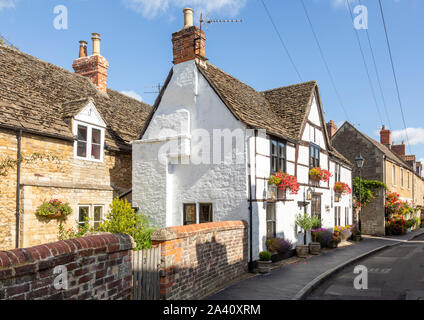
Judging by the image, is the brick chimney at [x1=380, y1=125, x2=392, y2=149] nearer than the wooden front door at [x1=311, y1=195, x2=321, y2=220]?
No

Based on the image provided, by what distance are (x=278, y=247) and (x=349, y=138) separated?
20404 millimetres

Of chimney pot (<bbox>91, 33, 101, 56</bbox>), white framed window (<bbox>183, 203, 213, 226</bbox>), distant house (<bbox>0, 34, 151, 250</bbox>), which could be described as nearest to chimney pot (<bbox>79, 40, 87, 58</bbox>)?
chimney pot (<bbox>91, 33, 101, 56</bbox>)

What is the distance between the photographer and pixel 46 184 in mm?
12328

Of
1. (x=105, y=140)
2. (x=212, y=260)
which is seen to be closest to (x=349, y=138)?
(x=105, y=140)

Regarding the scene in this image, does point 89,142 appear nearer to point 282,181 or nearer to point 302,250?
point 282,181

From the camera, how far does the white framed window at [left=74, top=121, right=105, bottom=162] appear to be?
14.2 m

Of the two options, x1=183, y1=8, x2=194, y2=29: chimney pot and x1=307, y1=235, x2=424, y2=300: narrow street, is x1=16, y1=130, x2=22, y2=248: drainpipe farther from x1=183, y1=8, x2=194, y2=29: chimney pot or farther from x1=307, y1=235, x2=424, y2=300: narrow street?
x1=307, y1=235, x2=424, y2=300: narrow street

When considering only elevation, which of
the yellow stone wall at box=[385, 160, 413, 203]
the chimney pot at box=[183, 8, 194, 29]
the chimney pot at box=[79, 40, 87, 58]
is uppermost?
the chimney pot at box=[79, 40, 87, 58]

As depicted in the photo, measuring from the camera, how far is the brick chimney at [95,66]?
66.6 feet

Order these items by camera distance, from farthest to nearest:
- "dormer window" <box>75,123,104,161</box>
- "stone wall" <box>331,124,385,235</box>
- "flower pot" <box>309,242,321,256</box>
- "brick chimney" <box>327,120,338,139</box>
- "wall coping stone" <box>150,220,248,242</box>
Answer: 1. "brick chimney" <box>327,120,338,139</box>
2. "stone wall" <box>331,124,385,235</box>
3. "flower pot" <box>309,242,321,256</box>
4. "dormer window" <box>75,123,104,161</box>
5. "wall coping stone" <box>150,220,248,242</box>

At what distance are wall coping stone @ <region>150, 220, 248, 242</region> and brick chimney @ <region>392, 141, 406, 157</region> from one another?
35351 millimetres

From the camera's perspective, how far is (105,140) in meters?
15.4

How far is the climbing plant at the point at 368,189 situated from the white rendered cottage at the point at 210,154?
12.8 metres
